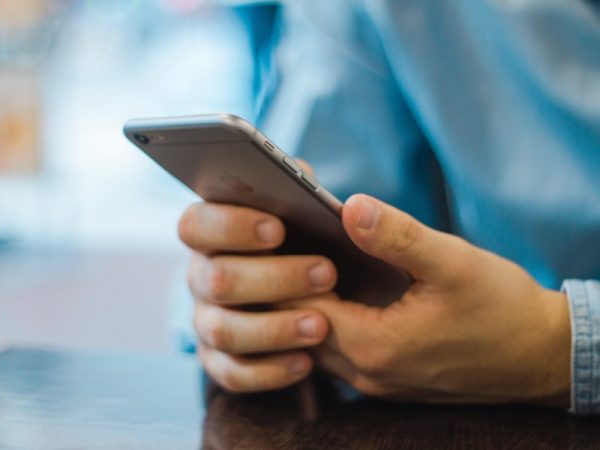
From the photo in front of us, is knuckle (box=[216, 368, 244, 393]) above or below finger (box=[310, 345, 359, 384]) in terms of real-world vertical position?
below

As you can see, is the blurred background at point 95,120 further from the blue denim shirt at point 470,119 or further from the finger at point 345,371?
the finger at point 345,371

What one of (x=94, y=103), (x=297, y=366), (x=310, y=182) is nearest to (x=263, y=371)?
(x=297, y=366)

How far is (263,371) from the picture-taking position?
0.41 m

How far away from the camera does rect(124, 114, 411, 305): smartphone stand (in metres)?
0.31

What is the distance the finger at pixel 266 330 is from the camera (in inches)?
15.6

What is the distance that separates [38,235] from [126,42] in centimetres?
92

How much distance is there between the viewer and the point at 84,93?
3301 mm

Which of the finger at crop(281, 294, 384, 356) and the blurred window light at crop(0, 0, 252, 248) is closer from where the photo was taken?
the finger at crop(281, 294, 384, 356)

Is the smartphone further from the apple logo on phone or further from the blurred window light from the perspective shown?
the blurred window light

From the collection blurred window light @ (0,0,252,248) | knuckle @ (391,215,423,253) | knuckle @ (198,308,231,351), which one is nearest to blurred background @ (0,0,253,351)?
blurred window light @ (0,0,252,248)

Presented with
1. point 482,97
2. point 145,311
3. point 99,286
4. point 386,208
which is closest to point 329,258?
point 386,208

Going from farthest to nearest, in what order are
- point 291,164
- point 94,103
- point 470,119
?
1. point 94,103
2. point 470,119
3. point 291,164

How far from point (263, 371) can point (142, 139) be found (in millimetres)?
147

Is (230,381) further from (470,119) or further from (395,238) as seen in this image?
(470,119)
